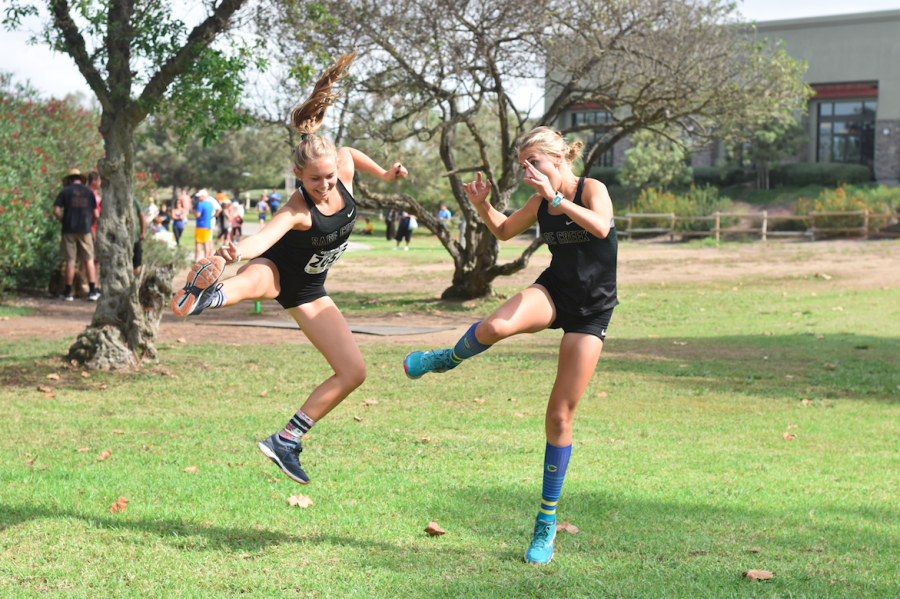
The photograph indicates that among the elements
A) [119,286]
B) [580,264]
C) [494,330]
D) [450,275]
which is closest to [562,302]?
[580,264]

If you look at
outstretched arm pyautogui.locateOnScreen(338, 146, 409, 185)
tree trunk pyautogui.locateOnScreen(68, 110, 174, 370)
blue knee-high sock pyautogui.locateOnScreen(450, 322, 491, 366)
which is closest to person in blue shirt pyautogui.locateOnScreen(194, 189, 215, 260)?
tree trunk pyautogui.locateOnScreen(68, 110, 174, 370)

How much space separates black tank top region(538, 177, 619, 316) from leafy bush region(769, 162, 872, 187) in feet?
142

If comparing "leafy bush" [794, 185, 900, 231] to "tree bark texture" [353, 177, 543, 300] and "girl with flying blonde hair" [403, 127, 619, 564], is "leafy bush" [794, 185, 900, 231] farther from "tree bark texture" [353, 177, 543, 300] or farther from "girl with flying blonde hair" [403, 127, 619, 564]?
"girl with flying blonde hair" [403, 127, 619, 564]

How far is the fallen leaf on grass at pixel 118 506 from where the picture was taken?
515 centimetres

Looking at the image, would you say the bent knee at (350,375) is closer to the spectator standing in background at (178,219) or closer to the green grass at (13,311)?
the green grass at (13,311)

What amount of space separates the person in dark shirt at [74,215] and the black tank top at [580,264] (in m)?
12.9

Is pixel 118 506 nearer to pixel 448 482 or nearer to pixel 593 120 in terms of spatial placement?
pixel 448 482

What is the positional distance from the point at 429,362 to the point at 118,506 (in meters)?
2.16

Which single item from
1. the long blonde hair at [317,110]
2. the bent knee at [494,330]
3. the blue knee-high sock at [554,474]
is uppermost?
the long blonde hair at [317,110]

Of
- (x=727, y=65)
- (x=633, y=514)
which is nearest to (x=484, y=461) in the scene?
(x=633, y=514)

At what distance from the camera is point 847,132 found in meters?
46.8

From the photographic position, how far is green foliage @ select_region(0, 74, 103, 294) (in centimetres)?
1479

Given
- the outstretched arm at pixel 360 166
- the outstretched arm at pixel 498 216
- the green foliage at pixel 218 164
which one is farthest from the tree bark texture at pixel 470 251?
the green foliage at pixel 218 164

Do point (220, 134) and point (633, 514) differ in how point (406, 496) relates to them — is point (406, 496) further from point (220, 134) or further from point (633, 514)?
point (220, 134)
